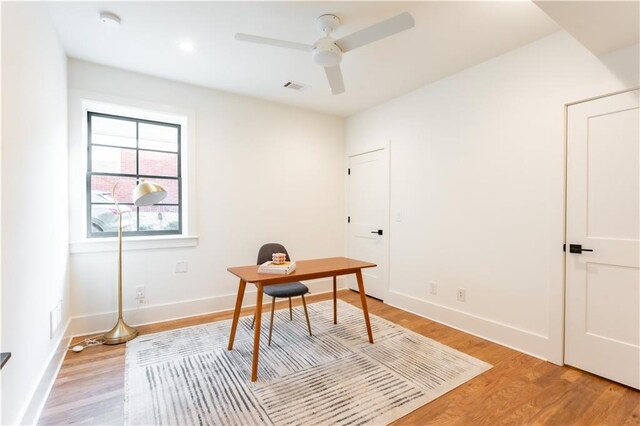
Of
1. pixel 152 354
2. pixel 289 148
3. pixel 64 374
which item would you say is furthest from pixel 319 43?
pixel 64 374

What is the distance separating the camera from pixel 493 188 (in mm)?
2836

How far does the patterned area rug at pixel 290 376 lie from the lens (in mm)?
1785

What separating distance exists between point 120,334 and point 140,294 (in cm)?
46

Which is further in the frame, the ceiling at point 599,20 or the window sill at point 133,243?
the window sill at point 133,243

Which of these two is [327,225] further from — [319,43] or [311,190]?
[319,43]

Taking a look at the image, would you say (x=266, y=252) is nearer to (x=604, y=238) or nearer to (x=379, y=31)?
(x=379, y=31)

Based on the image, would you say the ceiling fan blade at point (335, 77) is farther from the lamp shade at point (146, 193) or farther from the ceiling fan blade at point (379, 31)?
the lamp shade at point (146, 193)

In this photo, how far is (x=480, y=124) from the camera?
295cm

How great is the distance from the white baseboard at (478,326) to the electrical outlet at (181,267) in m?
2.49

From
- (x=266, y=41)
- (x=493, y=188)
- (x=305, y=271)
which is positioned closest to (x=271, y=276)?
(x=305, y=271)

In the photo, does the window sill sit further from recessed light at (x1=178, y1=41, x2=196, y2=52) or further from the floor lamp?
recessed light at (x1=178, y1=41, x2=196, y2=52)

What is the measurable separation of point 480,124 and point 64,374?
4.05 metres

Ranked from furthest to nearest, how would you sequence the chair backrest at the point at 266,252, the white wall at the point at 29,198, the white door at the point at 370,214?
the white door at the point at 370,214 → the chair backrest at the point at 266,252 → the white wall at the point at 29,198

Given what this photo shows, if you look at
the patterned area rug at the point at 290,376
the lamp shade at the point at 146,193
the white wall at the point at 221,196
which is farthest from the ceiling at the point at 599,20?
the white wall at the point at 221,196
